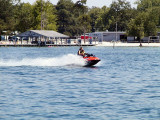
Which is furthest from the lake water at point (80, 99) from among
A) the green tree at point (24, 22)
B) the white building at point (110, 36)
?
the white building at point (110, 36)

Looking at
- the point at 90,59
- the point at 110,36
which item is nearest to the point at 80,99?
the point at 90,59

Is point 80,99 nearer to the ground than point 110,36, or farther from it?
nearer to the ground

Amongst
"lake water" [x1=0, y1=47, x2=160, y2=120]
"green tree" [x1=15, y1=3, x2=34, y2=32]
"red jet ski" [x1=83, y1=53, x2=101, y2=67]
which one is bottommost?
"lake water" [x1=0, y1=47, x2=160, y2=120]

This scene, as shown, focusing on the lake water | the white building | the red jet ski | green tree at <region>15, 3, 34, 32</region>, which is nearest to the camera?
the lake water

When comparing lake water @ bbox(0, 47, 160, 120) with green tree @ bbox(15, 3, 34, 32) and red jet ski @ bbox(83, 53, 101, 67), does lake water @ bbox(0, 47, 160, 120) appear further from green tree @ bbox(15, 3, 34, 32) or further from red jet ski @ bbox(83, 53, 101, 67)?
green tree @ bbox(15, 3, 34, 32)

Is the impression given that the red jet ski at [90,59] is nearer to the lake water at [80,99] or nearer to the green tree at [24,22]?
the lake water at [80,99]

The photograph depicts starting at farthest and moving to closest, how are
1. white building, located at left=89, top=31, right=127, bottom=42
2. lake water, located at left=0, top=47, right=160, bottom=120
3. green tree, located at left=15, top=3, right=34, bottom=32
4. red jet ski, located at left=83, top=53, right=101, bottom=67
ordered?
1. white building, located at left=89, top=31, right=127, bottom=42
2. green tree, located at left=15, top=3, right=34, bottom=32
3. red jet ski, located at left=83, top=53, right=101, bottom=67
4. lake water, located at left=0, top=47, right=160, bottom=120

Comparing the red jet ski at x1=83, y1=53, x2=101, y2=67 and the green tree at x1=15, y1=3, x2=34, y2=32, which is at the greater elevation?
the green tree at x1=15, y1=3, x2=34, y2=32

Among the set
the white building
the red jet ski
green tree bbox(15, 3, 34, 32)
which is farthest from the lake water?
the white building

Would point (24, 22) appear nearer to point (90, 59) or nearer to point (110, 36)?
point (110, 36)

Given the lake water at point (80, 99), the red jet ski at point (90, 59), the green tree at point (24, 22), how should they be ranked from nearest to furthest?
the lake water at point (80, 99) < the red jet ski at point (90, 59) < the green tree at point (24, 22)

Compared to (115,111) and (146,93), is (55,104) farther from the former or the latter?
(146,93)

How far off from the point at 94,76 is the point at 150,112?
19.8 m

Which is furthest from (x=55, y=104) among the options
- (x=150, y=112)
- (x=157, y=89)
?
(x=157, y=89)
